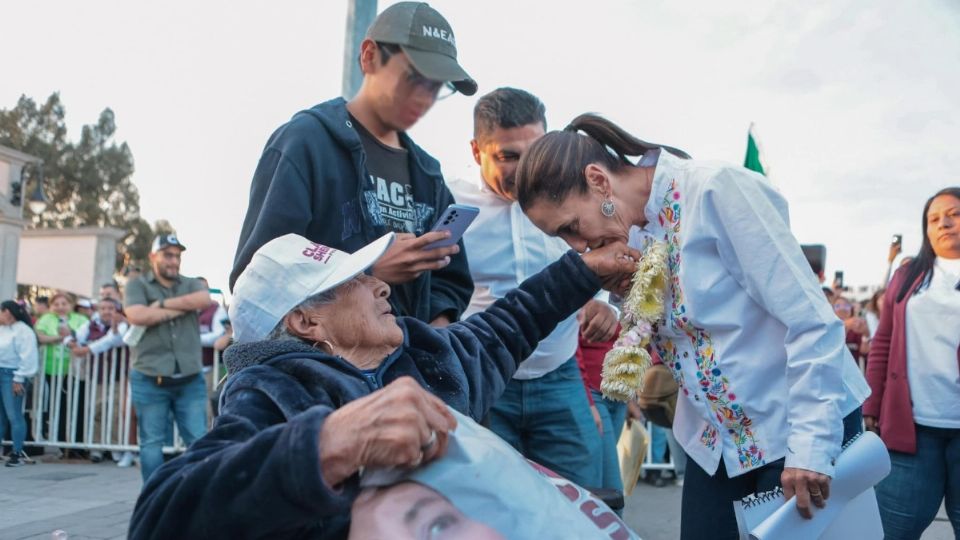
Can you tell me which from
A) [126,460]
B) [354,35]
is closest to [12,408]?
[126,460]

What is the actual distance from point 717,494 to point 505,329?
762 mm

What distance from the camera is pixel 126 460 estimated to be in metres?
9.80

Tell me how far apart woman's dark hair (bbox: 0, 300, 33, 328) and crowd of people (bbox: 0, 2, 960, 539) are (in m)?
8.02

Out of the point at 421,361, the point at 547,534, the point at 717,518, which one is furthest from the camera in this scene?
the point at 717,518

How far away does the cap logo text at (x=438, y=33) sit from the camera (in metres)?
2.92

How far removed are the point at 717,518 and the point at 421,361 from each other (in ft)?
3.16

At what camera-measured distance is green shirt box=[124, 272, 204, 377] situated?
7.24 meters

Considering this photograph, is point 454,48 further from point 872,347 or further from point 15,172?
point 15,172

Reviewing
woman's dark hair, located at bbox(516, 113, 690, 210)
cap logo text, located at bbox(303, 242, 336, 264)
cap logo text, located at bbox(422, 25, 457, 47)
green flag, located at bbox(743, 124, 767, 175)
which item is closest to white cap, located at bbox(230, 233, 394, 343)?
cap logo text, located at bbox(303, 242, 336, 264)

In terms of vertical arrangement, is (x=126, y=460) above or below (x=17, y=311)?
below

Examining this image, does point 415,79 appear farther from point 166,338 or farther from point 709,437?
point 166,338

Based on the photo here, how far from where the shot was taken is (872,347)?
13.9 ft

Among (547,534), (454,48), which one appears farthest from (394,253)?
(547,534)

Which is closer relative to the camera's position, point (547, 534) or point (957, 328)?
point (547, 534)
